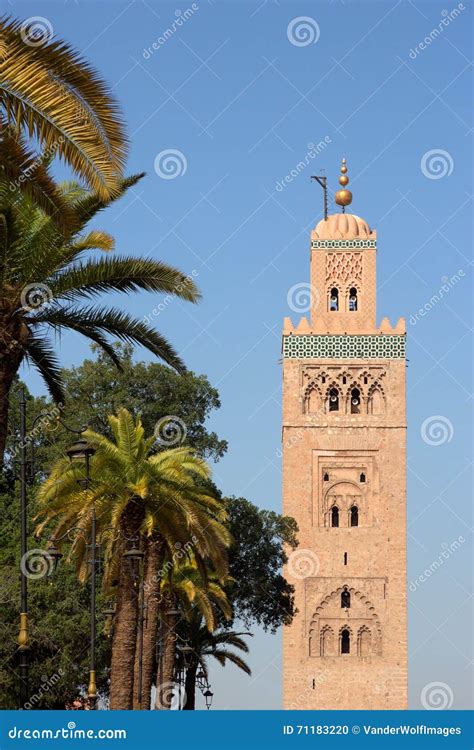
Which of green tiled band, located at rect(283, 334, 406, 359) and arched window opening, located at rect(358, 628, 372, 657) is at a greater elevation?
green tiled band, located at rect(283, 334, 406, 359)

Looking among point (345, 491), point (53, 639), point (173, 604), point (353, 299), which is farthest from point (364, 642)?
point (173, 604)

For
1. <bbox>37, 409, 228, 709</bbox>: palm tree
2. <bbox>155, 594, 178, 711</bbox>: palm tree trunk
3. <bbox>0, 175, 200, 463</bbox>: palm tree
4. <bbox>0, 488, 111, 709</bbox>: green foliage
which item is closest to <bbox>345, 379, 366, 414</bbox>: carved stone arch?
<bbox>0, 488, 111, 709</bbox>: green foliage

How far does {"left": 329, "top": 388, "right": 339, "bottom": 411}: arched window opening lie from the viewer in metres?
67.8

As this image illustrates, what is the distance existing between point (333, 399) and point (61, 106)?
51.0 m

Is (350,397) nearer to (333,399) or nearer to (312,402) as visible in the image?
(333,399)

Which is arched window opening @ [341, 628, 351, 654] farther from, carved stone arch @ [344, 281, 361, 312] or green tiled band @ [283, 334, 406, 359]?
carved stone arch @ [344, 281, 361, 312]

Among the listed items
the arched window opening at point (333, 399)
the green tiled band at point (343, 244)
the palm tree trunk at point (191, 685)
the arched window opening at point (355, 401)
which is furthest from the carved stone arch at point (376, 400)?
the palm tree trunk at point (191, 685)

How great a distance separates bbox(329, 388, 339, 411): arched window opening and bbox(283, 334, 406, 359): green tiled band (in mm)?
1445

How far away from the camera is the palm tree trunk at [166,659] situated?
4062 centimetres

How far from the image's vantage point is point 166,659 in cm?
4256
